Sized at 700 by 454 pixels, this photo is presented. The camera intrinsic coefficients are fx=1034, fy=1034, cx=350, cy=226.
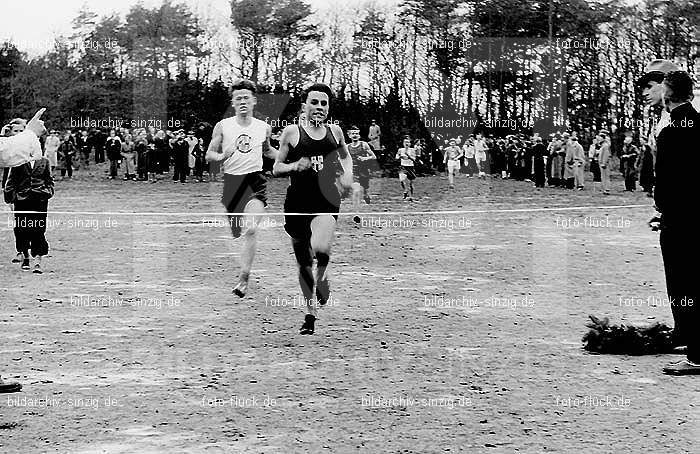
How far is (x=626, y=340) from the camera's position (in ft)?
25.2

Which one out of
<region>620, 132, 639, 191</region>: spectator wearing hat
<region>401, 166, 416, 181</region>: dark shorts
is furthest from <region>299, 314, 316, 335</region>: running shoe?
<region>620, 132, 639, 191</region>: spectator wearing hat

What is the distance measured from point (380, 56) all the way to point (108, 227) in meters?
26.1

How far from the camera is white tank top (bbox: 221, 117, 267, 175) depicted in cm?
1015

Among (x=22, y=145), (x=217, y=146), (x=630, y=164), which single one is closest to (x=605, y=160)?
(x=630, y=164)

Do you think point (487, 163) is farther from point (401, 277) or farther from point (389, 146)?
point (401, 277)

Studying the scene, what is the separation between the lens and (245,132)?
33.4 ft

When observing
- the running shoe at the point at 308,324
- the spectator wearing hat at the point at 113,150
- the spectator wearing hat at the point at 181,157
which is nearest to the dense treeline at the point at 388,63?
the spectator wearing hat at the point at 181,157

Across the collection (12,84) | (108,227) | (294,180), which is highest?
(12,84)

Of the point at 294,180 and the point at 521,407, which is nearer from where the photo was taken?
the point at 521,407

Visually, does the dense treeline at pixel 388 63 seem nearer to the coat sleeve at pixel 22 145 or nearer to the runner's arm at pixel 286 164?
the coat sleeve at pixel 22 145

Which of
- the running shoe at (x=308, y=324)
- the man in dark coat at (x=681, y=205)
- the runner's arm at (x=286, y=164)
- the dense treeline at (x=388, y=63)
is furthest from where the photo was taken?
the dense treeline at (x=388, y=63)

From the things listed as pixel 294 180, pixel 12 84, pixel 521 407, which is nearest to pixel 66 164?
pixel 12 84

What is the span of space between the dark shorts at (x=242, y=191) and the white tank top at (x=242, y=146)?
61 millimetres

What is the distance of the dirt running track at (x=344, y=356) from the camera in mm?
5348
